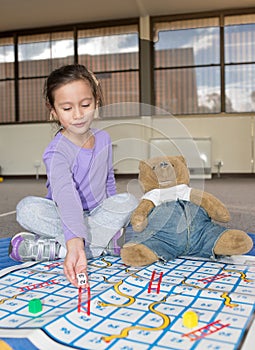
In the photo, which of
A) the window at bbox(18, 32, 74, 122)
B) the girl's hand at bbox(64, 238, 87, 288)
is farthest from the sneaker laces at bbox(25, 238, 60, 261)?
the window at bbox(18, 32, 74, 122)

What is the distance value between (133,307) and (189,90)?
141 inches

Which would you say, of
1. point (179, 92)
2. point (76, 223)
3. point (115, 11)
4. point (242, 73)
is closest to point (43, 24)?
point (115, 11)

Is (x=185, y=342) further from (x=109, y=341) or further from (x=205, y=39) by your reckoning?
(x=205, y=39)

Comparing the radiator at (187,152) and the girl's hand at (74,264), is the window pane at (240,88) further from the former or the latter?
the girl's hand at (74,264)

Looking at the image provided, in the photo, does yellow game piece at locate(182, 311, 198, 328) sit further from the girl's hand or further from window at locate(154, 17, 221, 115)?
window at locate(154, 17, 221, 115)

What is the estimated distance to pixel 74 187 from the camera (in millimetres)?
931

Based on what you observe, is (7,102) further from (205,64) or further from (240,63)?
(240,63)

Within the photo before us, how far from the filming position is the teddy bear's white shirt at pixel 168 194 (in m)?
1.10

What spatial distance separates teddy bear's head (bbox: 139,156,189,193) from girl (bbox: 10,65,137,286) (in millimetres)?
76

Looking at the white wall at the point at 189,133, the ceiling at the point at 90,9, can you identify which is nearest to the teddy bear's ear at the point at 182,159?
the white wall at the point at 189,133

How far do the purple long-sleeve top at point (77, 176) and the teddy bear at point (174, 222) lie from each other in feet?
0.36

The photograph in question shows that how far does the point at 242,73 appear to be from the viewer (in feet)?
13.0

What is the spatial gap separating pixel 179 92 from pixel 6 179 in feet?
6.42

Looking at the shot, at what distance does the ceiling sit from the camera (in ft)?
12.3
